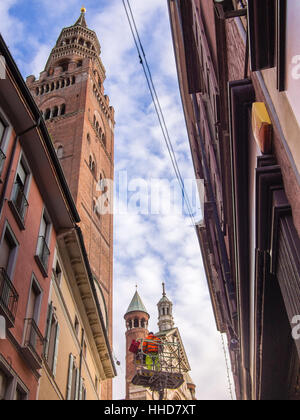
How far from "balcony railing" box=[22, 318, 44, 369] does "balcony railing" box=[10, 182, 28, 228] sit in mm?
2330

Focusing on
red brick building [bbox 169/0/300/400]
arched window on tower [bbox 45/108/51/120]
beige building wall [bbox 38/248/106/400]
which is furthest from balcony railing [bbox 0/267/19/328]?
arched window on tower [bbox 45/108/51/120]

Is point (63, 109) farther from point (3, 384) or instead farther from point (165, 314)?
point (3, 384)

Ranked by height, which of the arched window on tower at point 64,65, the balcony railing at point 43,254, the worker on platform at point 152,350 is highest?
the arched window on tower at point 64,65

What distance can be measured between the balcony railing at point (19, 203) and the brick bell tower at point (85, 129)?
19.3 m

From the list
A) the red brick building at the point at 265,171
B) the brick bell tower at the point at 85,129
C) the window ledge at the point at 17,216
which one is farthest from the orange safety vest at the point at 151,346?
the window ledge at the point at 17,216

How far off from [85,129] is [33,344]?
106 feet

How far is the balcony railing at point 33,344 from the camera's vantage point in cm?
963

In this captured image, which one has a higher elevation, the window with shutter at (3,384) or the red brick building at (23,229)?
the red brick building at (23,229)

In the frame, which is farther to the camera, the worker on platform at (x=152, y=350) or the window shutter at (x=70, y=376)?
A: the worker on platform at (x=152, y=350)

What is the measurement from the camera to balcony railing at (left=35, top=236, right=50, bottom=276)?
11.8m

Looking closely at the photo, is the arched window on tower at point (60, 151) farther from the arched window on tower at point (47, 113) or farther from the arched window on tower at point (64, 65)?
the arched window on tower at point (64, 65)

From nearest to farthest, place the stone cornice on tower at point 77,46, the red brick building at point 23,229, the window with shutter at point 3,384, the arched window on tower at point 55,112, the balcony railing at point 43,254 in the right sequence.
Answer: the window with shutter at point 3,384
the red brick building at point 23,229
the balcony railing at point 43,254
the arched window on tower at point 55,112
the stone cornice on tower at point 77,46
